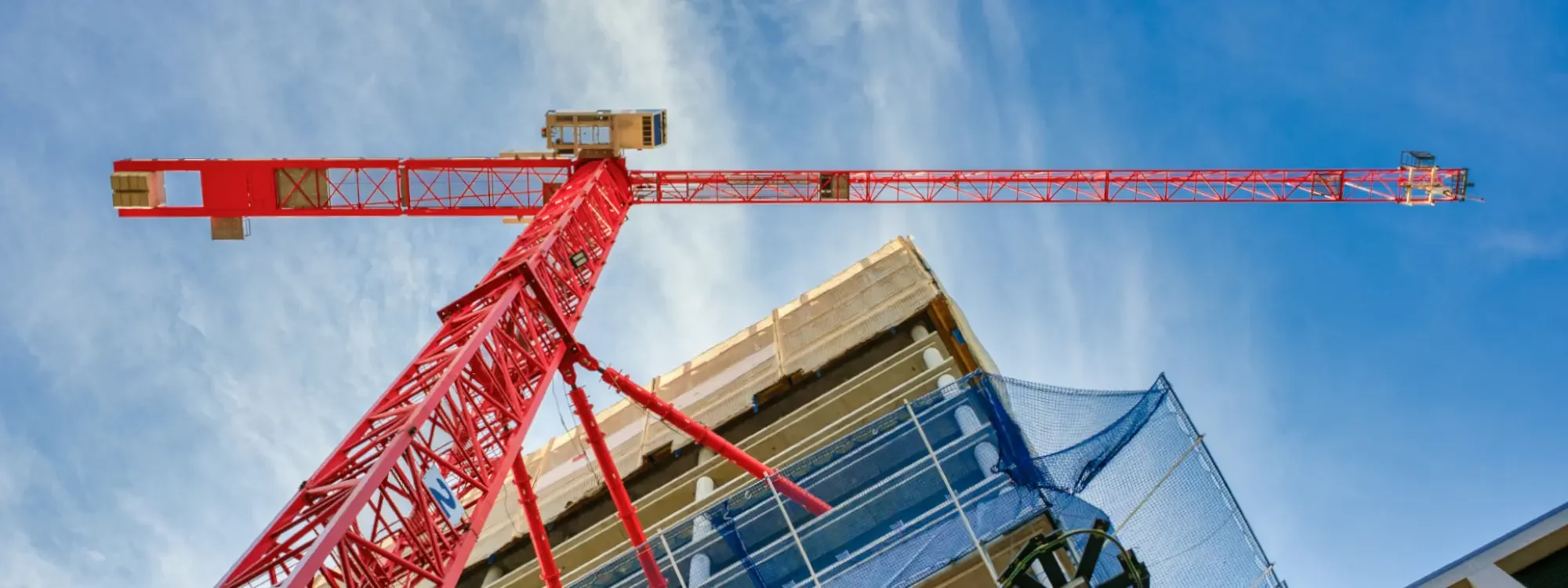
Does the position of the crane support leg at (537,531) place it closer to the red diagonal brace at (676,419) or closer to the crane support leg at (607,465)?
the crane support leg at (607,465)

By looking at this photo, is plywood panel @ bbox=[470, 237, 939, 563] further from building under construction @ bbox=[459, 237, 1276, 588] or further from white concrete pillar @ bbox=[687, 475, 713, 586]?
white concrete pillar @ bbox=[687, 475, 713, 586]

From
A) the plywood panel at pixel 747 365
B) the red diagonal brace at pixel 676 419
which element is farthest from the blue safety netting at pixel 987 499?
the plywood panel at pixel 747 365

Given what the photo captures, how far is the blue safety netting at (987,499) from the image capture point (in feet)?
57.3

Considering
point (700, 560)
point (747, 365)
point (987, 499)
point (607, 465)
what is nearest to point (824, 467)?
point (700, 560)

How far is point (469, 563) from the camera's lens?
35.4 meters

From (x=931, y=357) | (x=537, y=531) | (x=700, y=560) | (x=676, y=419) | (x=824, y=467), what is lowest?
(x=700, y=560)

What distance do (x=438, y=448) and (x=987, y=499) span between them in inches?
387

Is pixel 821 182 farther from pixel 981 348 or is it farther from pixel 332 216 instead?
pixel 332 216

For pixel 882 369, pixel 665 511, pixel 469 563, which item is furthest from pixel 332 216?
pixel 882 369

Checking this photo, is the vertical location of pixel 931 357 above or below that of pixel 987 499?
above

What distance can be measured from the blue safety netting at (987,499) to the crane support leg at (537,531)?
154cm

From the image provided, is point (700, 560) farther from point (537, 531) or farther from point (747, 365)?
point (747, 365)

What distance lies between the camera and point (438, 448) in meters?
22.1

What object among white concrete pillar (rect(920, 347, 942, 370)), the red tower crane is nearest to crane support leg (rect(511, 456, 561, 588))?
the red tower crane
